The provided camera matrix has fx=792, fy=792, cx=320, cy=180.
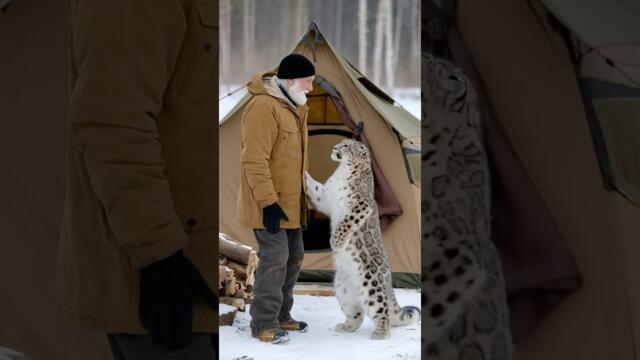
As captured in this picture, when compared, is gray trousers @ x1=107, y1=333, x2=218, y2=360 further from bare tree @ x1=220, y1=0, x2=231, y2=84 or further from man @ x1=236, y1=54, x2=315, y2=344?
bare tree @ x1=220, y1=0, x2=231, y2=84

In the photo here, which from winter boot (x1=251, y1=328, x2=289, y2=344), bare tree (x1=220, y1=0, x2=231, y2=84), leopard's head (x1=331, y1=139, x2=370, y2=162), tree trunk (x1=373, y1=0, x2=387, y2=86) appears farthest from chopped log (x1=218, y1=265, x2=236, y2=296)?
tree trunk (x1=373, y1=0, x2=387, y2=86)

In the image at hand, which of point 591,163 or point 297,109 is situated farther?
point 297,109

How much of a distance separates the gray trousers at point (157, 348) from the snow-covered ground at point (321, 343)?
225cm

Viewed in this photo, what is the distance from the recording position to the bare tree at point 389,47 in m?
14.7

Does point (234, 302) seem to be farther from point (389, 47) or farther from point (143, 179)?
point (389, 47)

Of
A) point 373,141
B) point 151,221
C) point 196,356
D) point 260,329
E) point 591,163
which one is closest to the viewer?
point 151,221

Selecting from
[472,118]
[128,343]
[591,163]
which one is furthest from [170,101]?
[591,163]

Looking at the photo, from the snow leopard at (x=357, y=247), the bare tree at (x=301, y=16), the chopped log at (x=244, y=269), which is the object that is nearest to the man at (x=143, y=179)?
the snow leopard at (x=357, y=247)

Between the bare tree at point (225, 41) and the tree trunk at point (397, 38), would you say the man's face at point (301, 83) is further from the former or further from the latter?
the tree trunk at point (397, 38)

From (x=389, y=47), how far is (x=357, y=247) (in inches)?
432

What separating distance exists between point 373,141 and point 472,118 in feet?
11.2

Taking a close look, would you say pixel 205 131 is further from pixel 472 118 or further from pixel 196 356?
pixel 472 118

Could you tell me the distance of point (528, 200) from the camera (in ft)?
6.26

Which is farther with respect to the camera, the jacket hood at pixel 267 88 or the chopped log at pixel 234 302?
the chopped log at pixel 234 302
